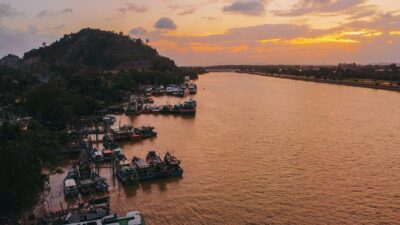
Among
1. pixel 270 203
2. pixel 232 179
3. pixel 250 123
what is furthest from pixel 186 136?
pixel 270 203

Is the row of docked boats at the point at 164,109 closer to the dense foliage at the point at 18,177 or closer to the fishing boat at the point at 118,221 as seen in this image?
the dense foliage at the point at 18,177

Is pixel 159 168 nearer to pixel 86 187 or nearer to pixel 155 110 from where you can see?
pixel 86 187

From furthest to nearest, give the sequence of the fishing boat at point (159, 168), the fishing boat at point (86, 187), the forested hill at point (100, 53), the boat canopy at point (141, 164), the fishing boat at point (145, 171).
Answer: the forested hill at point (100, 53) → the boat canopy at point (141, 164) → the fishing boat at point (159, 168) → the fishing boat at point (145, 171) → the fishing boat at point (86, 187)

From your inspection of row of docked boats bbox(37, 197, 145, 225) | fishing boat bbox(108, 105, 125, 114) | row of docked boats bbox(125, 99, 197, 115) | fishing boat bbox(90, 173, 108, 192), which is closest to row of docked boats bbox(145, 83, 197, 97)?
row of docked boats bbox(125, 99, 197, 115)

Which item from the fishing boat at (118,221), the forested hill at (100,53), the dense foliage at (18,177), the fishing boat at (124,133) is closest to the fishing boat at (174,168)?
the fishing boat at (118,221)

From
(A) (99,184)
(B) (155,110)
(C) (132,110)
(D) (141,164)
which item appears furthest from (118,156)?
(B) (155,110)
